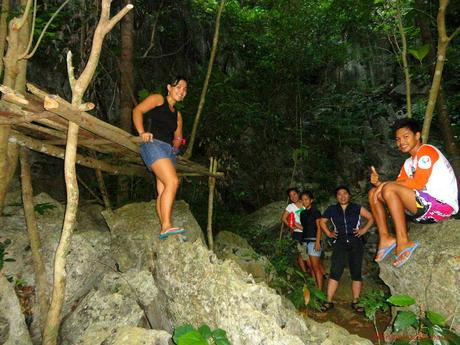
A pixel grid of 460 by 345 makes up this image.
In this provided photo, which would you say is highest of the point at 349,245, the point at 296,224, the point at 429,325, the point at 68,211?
the point at 68,211

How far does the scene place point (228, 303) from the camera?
321 cm

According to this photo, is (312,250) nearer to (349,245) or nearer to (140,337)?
(349,245)

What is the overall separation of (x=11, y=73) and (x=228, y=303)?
3559 mm

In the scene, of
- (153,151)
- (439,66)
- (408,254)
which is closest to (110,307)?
(153,151)

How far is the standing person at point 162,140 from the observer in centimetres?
409

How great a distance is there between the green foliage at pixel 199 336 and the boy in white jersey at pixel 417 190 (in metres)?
2.19

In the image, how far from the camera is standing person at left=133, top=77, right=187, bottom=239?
4090mm

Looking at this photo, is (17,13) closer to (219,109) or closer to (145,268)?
(145,268)

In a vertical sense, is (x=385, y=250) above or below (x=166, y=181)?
below

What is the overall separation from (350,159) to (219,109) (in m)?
4.93

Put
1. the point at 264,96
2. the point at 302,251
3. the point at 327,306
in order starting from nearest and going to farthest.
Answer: the point at 327,306 < the point at 302,251 < the point at 264,96

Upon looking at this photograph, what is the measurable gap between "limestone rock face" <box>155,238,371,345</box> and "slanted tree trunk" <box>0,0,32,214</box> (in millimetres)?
2081

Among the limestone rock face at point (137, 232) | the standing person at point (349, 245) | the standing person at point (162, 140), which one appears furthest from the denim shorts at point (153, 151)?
the standing person at point (349, 245)

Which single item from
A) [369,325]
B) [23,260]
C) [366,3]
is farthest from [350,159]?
[23,260]
